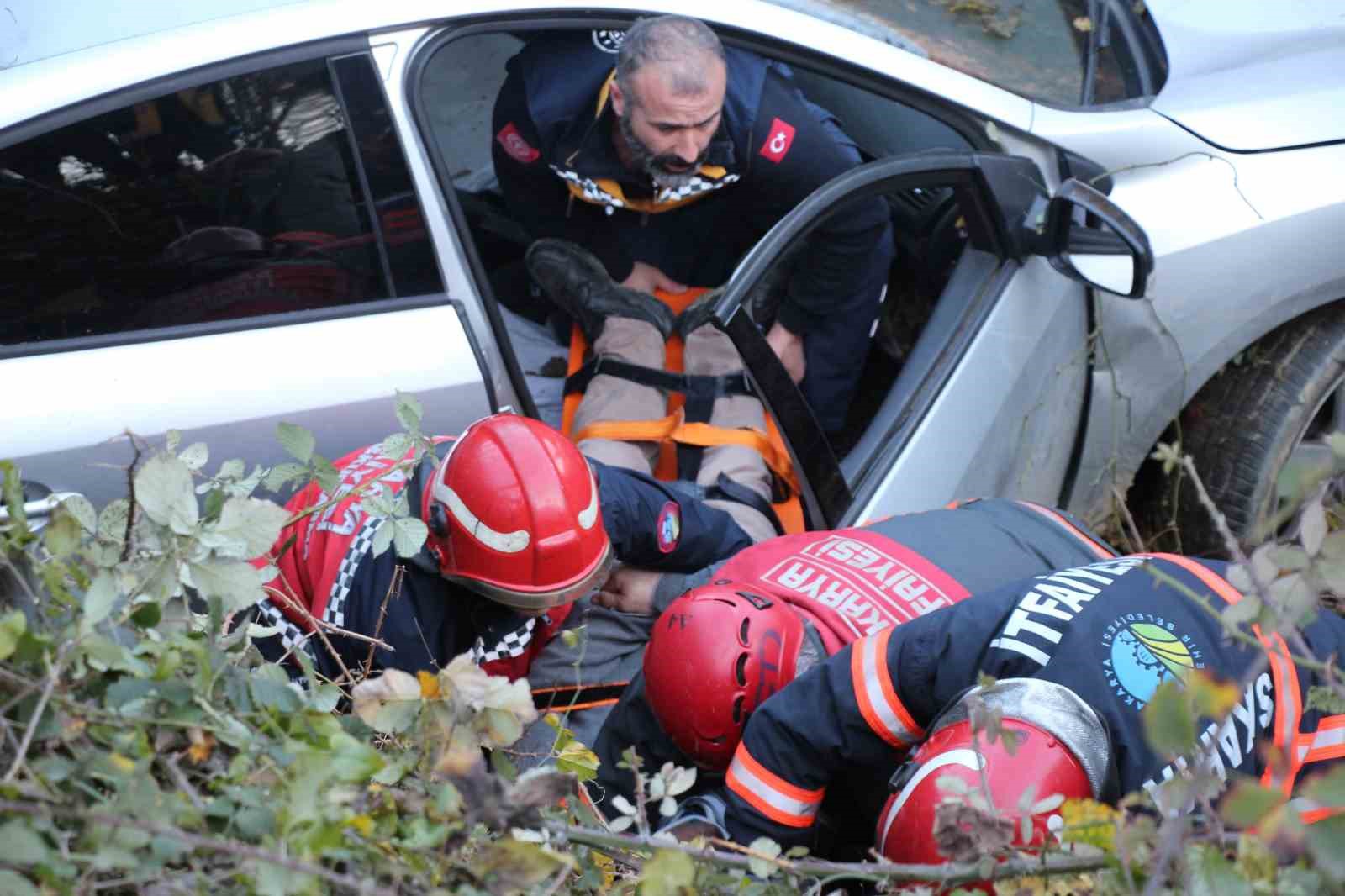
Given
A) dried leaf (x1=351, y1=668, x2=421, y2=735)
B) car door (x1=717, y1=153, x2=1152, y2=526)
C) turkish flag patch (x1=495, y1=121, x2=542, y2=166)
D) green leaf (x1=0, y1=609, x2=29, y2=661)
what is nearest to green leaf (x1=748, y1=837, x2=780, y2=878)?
dried leaf (x1=351, y1=668, x2=421, y2=735)

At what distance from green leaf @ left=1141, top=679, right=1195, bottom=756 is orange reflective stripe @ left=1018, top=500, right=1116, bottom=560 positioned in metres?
1.48

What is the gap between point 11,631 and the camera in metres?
1.18

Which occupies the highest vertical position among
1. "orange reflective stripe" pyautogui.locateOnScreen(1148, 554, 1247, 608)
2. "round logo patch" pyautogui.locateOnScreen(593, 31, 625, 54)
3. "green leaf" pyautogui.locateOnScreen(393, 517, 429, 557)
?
"round logo patch" pyautogui.locateOnScreen(593, 31, 625, 54)

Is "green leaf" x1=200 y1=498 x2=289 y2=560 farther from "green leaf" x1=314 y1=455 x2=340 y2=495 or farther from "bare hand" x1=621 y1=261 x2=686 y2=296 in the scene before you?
"bare hand" x1=621 y1=261 x2=686 y2=296

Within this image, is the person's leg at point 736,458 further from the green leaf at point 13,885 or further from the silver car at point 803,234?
the green leaf at point 13,885

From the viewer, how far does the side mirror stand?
288cm

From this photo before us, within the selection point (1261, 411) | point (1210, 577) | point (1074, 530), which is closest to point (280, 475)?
point (1210, 577)

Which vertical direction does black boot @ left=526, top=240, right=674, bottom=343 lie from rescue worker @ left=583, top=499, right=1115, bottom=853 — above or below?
above

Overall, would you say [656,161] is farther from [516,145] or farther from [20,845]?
[20,845]

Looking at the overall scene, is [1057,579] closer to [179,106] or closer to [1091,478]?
[1091,478]

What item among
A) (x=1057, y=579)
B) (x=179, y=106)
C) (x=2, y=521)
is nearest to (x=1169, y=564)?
(x=1057, y=579)

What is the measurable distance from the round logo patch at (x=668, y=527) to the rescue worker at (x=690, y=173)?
73cm

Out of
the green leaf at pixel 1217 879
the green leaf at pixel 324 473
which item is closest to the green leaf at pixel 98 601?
the green leaf at pixel 324 473

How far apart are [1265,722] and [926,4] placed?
211 centimetres
